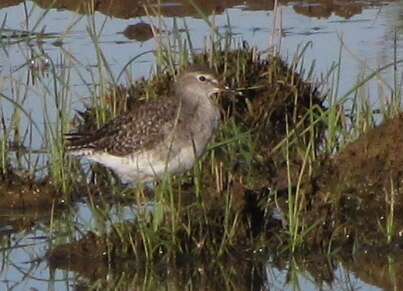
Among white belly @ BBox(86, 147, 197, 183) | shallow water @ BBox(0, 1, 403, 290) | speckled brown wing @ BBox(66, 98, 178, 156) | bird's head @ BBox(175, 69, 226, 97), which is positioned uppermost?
bird's head @ BBox(175, 69, 226, 97)

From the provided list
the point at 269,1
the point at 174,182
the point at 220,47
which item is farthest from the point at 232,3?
the point at 174,182

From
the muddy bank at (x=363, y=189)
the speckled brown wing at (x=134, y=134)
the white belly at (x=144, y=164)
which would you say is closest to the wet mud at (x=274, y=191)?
the muddy bank at (x=363, y=189)

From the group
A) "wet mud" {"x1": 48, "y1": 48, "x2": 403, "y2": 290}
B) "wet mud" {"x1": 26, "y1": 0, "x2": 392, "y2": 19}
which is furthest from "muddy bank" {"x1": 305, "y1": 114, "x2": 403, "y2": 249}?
"wet mud" {"x1": 26, "y1": 0, "x2": 392, "y2": 19}

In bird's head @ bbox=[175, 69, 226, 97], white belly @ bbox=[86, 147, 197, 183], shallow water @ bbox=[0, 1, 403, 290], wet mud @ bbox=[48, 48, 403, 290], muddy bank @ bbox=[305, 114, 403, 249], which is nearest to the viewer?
shallow water @ bbox=[0, 1, 403, 290]

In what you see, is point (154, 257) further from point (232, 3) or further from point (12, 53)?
point (232, 3)

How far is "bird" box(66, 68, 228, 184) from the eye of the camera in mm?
9484

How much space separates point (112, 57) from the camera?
13133mm

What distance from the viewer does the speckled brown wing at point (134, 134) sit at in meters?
9.58

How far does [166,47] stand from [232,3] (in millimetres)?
4539

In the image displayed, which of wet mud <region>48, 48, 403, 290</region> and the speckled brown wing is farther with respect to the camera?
the speckled brown wing

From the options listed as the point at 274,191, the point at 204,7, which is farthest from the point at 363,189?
the point at 204,7

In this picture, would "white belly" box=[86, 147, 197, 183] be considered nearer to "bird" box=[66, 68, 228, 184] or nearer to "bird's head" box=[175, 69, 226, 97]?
"bird" box=[66, 68, 228, 184]

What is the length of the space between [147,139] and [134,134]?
0.09 m

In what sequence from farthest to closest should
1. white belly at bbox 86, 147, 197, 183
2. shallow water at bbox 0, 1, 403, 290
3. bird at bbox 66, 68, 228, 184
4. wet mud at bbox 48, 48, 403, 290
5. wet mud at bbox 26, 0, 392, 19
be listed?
1. wet mud at bbox 26, 0, 392, 19
2. bird at bbox 66, 68, 228, 184
3. white belly at bbox 86, 147, 197, 183
4. wet mud at bbox 48, 48, 403, 290
5. shallow water at bbox 0, 1, 403, 290
